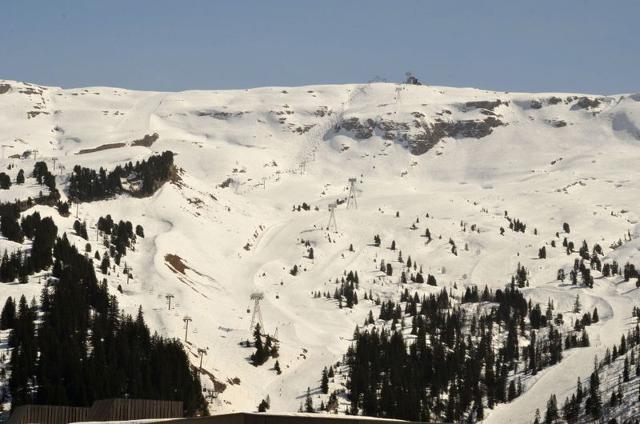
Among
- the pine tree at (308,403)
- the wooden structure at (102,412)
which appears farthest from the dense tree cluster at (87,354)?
the wooden structure at (102,412)

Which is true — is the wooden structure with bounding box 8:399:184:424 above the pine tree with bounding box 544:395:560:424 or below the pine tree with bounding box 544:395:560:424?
below

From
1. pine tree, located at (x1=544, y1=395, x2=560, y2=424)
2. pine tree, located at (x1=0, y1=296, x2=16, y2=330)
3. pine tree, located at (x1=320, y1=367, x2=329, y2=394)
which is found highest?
pine tree, located at (x1=0, y1=296, x2=16, y2=330)

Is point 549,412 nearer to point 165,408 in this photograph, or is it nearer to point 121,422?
point 165,408

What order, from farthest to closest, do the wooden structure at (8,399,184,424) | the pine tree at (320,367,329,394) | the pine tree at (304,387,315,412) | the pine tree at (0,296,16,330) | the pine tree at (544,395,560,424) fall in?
the pine tree at (544,395,560,424) → the pine tree at (320,367,329,394) → the pine tree at (304,387,315,412) → the pine tree at (0,296,16,330) → the wooden structure at (8,399,184,424)

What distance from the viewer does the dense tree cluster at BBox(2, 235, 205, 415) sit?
14825cm

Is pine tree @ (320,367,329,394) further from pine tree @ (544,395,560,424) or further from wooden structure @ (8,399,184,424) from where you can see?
wooden structure @ (8,399,184,424)

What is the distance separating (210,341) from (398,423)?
368 ft

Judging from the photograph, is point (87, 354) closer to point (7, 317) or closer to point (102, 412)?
point (7, 317)

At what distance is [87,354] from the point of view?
161250 millimetres

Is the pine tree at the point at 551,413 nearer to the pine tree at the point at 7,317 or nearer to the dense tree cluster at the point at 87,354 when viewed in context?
the dense tree cluster at the point at 87,354

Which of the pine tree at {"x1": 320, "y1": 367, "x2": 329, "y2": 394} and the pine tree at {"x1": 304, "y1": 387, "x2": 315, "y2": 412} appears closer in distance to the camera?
the pine tree at {"x1": 304, "y1": 387, "x2": 315, "y2": 412}

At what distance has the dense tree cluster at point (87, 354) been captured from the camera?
148m

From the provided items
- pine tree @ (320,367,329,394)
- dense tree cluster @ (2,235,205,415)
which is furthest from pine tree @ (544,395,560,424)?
dense tree cluster @ (2,235,205,415)

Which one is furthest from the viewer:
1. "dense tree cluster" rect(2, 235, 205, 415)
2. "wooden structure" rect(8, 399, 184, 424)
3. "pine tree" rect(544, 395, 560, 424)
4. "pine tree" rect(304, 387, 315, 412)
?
"pine tree" rect(544, 395, 560, 424)
